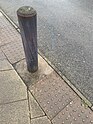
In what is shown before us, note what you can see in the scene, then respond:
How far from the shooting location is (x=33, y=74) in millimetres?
3818

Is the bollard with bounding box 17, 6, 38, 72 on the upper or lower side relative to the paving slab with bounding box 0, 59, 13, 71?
upper

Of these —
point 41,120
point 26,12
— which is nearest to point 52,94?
point 41,120

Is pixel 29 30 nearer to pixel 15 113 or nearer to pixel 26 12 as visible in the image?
pixel 26 12

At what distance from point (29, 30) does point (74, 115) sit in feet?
4.88

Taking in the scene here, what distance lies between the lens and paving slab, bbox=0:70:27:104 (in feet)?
11.3

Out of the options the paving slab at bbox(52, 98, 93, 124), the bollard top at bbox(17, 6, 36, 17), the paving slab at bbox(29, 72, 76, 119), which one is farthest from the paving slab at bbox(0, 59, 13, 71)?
the paving slab at bbox(52, 98, 93, 124)

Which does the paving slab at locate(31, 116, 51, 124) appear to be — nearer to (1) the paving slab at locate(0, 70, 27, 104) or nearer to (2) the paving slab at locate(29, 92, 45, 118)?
(2) the paving slab at locate(29, 92, 45, 118)

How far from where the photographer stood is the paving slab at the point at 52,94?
3259mm

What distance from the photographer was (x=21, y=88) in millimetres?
3582

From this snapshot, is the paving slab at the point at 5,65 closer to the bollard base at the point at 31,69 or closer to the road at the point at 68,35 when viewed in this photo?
the bollard base at the point at 31,69

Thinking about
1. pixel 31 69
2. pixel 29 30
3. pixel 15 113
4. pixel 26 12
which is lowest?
pixel 15 113

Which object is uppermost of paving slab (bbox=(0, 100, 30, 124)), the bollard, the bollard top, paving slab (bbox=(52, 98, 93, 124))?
the bollard top

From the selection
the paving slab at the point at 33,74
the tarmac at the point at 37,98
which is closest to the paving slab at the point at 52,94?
the tarmac at the point at 37,98

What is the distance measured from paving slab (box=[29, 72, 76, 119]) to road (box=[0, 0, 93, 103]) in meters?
0.22
